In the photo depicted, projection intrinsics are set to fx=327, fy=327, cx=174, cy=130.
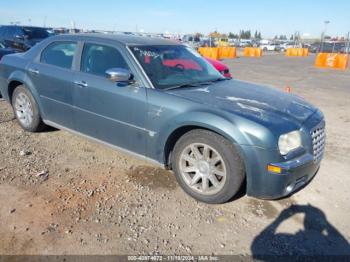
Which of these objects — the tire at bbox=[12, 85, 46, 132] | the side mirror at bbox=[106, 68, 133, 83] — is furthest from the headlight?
the tire at bbox=[12, 85, 46, 132]

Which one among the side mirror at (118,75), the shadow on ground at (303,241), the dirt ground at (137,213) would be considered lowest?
the shadow on ground at (303,241)

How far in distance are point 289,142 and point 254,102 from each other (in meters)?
0.70

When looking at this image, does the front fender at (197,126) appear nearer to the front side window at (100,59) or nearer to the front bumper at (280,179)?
the front bumper at (280,179)

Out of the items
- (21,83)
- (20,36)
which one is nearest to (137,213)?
(21,83)

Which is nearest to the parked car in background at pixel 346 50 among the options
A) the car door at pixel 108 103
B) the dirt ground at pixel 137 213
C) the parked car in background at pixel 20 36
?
the parked car in background at pixel 20 36

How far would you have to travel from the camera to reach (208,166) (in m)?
3.46

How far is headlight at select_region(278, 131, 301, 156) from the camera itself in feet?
10.2

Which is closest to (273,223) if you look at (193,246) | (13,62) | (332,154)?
(193,246)

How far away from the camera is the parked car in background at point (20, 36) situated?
562 inches

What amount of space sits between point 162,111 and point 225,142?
80cm

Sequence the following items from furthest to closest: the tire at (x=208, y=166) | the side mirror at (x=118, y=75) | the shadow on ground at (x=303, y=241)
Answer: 1. the side mirror at (x=118, y=75)
2. the tire at (x=208, y=166)
3. the shadow on ground at (x=303, y=241)

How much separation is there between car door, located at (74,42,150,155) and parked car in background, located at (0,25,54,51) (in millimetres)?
11543

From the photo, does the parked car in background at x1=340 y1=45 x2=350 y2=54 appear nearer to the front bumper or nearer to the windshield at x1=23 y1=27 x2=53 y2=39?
the windshield at x1=23 y1=27 x2=53 y2=39

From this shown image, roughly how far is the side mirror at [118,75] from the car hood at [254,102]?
53 cm
